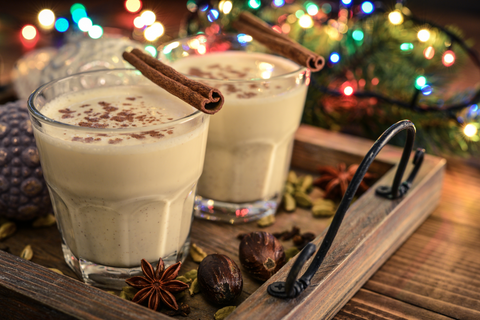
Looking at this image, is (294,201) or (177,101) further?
(294,201)

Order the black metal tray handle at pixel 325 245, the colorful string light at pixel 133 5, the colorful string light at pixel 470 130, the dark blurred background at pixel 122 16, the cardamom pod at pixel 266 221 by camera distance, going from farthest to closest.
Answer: the dark blurred background at pixel 122 16, the colorful string light at pixel 133 5, the colorful string light at pixel 470 130, the cardamom pod at pixel 266 221, the black metal tray handle at pixel 325 245

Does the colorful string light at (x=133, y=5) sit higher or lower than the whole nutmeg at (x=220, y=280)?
higher

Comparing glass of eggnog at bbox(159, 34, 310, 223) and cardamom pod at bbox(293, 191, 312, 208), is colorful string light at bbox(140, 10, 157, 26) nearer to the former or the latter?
glass of eggnog at bbox(159, 34, 310, 223)

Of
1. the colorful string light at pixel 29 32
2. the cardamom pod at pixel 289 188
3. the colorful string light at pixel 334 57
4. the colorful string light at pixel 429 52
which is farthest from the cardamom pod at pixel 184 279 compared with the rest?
the colorful string light at pixel 29 32

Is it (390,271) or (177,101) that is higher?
(177,101)

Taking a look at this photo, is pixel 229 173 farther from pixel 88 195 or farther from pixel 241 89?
pixel 88 195

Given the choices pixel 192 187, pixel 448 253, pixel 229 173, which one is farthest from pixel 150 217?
pixel 448 253

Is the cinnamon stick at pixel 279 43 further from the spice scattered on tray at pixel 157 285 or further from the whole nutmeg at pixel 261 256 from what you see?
the spice scattered on tray at pixel 157 285

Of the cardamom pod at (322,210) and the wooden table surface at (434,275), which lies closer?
the wooden table surface at (434,275)

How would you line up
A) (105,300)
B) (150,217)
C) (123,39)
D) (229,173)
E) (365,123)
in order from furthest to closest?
(365,123) → (123,39) → (229,173) → (150,217) → (105,300)
